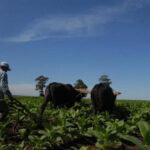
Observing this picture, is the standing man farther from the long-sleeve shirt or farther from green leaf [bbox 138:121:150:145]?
green leaf [bbox 138:121:150:145]

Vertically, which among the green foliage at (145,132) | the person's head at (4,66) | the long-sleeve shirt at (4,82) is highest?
the person's head at (4,66)

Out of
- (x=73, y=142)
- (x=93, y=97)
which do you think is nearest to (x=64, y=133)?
(x=73, y=142)

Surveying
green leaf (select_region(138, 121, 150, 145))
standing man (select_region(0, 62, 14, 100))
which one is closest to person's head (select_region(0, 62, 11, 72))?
standing man (select_region(0, 62, 14, 100))

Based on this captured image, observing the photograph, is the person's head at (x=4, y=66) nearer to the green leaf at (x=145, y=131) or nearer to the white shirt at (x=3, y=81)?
the white shirt at (x=3, y=81)

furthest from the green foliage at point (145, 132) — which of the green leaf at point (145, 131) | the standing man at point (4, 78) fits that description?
the standing man at point (4, 78)

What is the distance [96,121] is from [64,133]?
5.84 feet

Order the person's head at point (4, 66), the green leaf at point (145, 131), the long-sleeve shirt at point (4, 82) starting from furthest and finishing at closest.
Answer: the person's head at point (4, 66)
the long-sleeve shirt at point (4, 82)
the green leaf at point (145, 131)

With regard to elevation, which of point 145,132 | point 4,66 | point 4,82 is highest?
point 4,66

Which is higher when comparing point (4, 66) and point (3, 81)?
point (4, 66)

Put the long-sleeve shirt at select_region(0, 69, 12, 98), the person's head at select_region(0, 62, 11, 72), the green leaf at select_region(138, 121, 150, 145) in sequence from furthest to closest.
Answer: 1. the person's head at select_region(0, 62, 11, 72)
2. the long-sleeve shirt at select_region(0, 69, 12, 98)
3. the green leaf at select_region(138, 121, 150, 145)

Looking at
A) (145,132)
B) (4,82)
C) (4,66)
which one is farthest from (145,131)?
(4,66)

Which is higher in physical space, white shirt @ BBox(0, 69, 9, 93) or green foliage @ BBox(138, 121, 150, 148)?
white shirt @ BBox(0, 69, 9, 93)

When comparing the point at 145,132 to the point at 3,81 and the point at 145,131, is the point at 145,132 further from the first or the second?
the point at 3,81

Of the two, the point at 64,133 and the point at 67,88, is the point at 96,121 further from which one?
the point at 67,88
